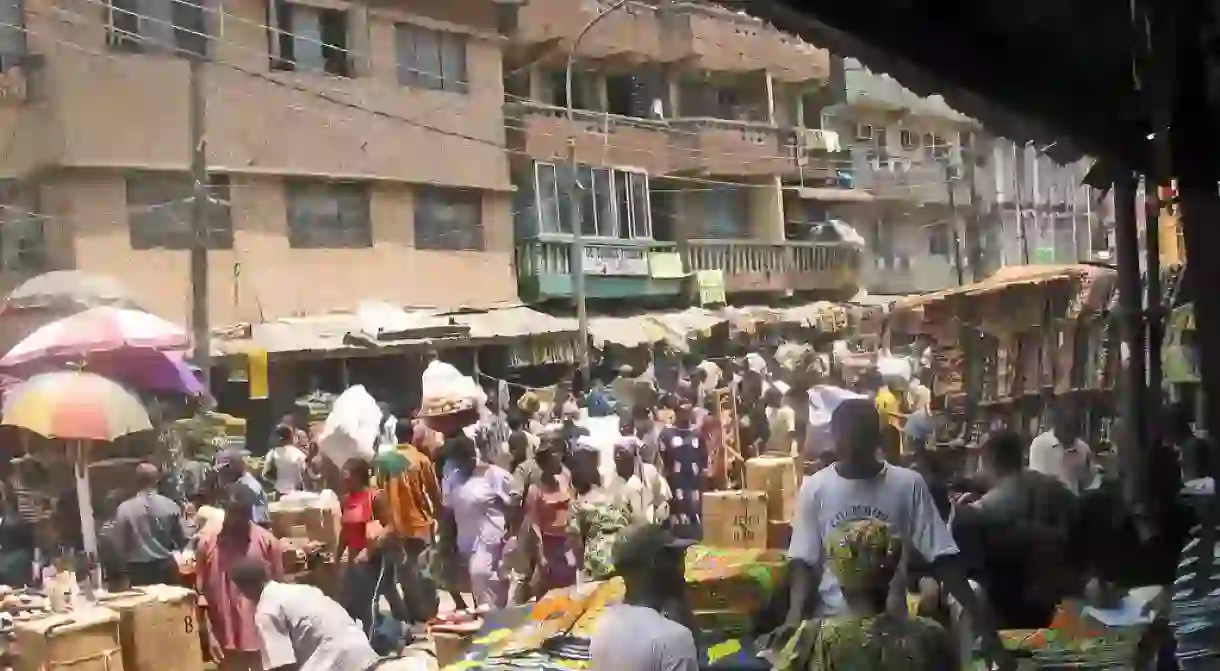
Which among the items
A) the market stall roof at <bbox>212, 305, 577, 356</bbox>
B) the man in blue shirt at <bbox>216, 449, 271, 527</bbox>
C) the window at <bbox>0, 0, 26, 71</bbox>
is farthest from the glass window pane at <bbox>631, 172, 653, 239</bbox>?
the window at <bbox>0, 0, 26, 71</bbox>

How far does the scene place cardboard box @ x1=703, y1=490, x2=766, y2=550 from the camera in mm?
2713

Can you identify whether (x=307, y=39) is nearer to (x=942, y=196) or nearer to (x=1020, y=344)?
(x=942, y=196)

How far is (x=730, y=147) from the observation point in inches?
108

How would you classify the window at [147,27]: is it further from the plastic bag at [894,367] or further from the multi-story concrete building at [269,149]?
the plastic bag at [894,367]

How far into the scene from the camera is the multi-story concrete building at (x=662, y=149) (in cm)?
268

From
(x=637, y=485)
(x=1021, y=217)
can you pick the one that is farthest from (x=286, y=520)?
(x=1021, y=217)

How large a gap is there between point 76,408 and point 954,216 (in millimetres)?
2227

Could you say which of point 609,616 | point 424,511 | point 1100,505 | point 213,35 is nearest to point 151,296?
point 213,35

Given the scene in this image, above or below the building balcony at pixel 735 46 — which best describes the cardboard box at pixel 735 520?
below

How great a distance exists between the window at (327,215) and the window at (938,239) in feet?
4.65

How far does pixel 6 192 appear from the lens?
256 centimetres

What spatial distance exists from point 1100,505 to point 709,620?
1147mm

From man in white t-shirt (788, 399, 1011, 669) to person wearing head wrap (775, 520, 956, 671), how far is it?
0.31 feet

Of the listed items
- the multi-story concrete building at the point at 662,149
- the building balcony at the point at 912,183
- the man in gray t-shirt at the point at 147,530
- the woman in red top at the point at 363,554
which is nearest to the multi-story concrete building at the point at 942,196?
the building balcony at the point at 912,183
